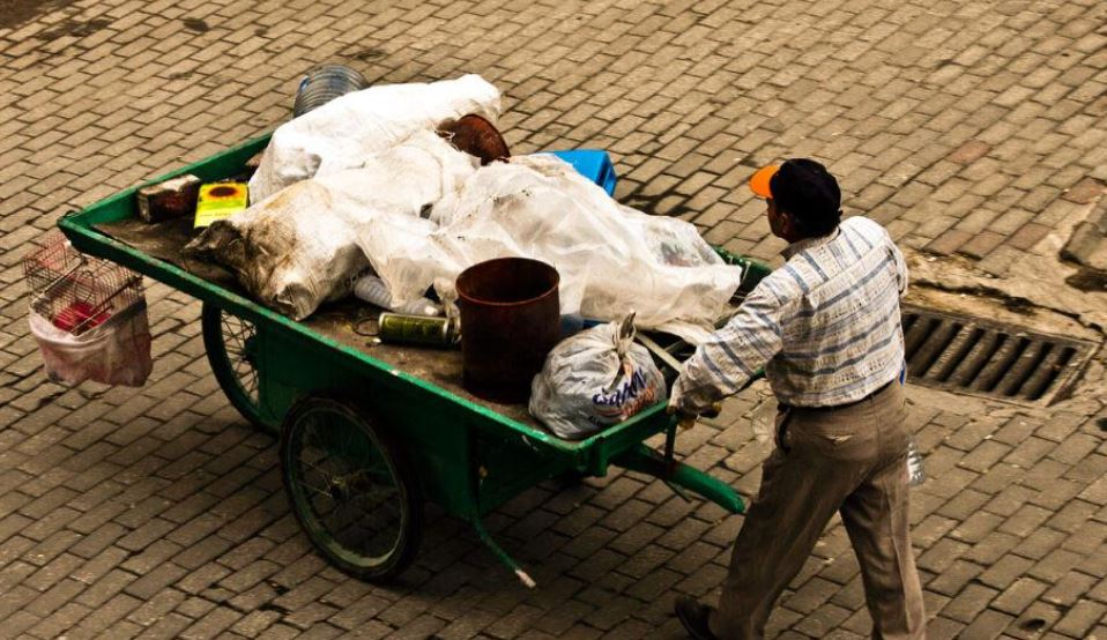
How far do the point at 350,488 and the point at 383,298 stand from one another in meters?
0.70

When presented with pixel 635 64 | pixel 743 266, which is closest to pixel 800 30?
pixel 635 64

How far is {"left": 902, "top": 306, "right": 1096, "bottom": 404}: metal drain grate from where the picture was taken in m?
7.30

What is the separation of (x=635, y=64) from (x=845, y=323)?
490 centimetres

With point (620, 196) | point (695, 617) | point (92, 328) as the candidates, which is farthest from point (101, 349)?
point (620, 196)

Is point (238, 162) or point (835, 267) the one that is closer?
point (835, 267)

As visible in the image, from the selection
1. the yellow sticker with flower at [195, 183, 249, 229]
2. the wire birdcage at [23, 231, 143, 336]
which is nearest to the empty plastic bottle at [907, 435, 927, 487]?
the yellow sticker with flower at [195, 183, 249, 229]

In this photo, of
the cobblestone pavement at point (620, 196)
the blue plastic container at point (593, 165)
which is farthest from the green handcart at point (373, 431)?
the blue plastic container at point (593, 165)

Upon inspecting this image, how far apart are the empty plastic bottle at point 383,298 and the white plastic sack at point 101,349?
1.13m

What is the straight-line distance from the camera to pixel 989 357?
24.7 ft

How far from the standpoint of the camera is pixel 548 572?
637 cm

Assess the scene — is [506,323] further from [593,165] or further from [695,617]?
[593,165]

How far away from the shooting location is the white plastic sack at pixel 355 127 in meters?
6.58

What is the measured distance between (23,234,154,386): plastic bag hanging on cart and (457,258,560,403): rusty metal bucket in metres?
1.66

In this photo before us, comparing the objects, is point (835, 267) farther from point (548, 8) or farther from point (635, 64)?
point (548, 8)
